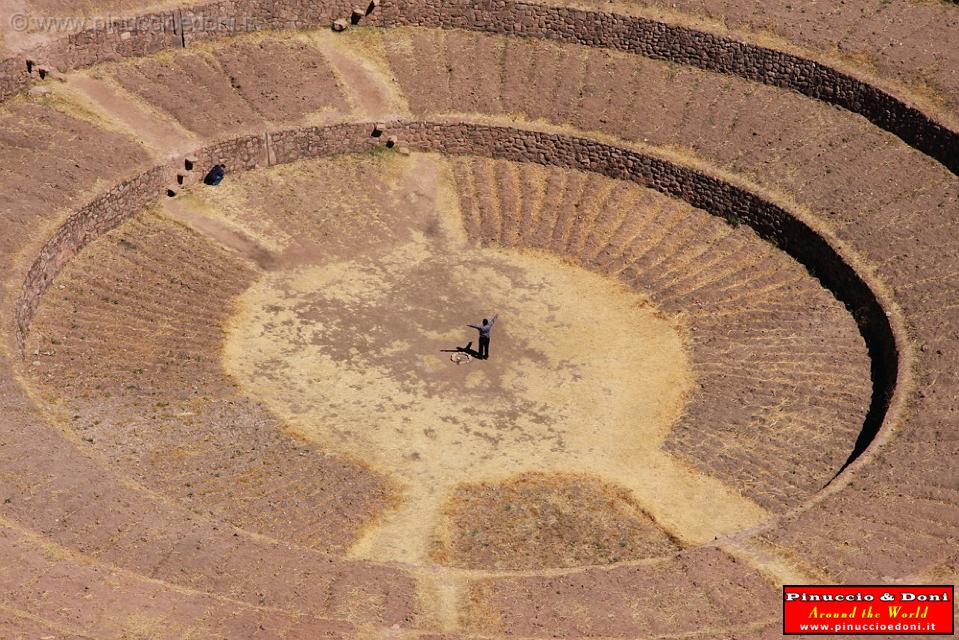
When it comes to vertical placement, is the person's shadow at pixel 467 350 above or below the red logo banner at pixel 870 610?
above

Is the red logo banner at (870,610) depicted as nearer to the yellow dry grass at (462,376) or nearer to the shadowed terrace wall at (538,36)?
the yellow dry grass at (462,376)

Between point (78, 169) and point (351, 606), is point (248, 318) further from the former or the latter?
point (351, 606)

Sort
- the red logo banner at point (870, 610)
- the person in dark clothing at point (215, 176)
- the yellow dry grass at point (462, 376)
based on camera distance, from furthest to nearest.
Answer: the person in dark clothing at point (215, 176)
the yellow dry grass at point (462, 376)
the red logo banner at point (870, 610)

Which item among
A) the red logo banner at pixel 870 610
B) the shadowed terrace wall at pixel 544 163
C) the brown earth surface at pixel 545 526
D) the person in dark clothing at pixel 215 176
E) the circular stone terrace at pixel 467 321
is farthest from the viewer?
the person in dark clothing at pixel 215 176

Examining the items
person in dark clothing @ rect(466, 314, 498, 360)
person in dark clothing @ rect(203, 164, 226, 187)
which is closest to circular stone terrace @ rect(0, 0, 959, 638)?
→ person in dark clothing @ rect(203, 164, 226, 187)

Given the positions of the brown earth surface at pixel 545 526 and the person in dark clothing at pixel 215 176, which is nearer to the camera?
the brown earth surface at pixel 545 526

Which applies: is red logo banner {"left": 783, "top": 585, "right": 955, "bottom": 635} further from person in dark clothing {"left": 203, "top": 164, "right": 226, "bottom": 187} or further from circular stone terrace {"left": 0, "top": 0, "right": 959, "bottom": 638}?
person in dark clothing {"left": 203, "top": 164, "right": 226, "bottom": 187}

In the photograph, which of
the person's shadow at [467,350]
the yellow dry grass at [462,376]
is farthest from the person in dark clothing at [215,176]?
the person's shadow at [467,350]

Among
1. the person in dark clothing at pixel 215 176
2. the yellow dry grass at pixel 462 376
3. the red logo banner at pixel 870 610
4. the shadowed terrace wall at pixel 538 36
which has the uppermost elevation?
the shadowed terrace wall at pixel 538 36
